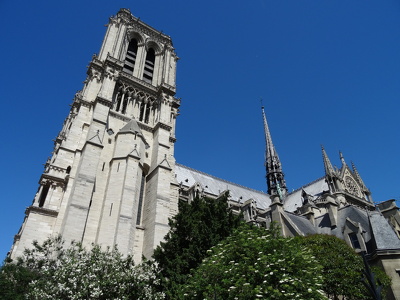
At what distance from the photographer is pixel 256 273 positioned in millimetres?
12859

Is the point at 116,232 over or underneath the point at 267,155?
underneath

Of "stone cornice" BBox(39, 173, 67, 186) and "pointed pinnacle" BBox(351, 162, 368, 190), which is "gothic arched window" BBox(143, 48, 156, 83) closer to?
"stone cornice" BBox(39, 173, 67, 186)

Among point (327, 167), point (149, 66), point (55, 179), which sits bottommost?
point (55, 179)

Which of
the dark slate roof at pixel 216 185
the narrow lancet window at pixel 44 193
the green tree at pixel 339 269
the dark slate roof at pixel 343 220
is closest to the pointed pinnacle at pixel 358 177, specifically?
the dark slate roof at pixel 216 185

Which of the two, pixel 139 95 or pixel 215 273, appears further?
pixel 139 95

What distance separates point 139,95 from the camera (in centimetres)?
3275

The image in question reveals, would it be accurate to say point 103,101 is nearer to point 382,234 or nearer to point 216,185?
point 382,234

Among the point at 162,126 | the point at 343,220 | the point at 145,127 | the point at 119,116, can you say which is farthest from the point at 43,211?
the point at 343,220

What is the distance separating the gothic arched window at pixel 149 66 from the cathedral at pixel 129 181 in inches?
5.1

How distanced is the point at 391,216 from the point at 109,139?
1096 inches

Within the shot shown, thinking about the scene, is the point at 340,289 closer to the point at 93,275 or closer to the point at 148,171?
the point at 93,275

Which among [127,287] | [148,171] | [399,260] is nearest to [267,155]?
[148,171]

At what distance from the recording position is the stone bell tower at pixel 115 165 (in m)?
21.3

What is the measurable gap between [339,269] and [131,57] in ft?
108
